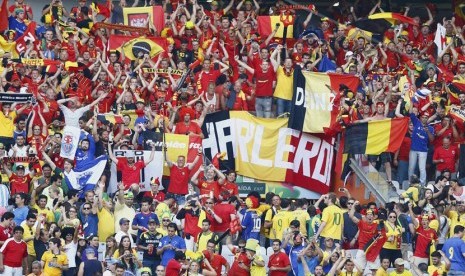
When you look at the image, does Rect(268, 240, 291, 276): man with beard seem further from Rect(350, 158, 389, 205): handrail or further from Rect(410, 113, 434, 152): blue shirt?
Rect(410, 113, 434, 152): blue shirt

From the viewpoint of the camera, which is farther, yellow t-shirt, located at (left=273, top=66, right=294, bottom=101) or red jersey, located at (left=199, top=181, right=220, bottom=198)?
yellow t-shirt, located at (left=273, top=66, right=294, bottom=101)

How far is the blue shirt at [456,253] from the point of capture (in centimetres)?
3125

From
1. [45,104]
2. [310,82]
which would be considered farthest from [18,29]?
[310,82]

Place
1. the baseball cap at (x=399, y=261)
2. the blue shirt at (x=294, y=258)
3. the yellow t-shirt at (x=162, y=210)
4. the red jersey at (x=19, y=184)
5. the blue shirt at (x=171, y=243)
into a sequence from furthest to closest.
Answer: the red jersey at (x=19, y=184), the yellow t-shirt at (x=162, y=210), the blue shirt at (x=294, y=258), the blue shirt at (x=171, y=243), the baseball cap at (x=399, y=261)

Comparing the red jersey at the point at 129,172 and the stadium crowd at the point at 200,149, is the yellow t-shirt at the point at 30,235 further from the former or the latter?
the red jersey at the point at 129,172

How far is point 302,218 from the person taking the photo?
31766 millimetres

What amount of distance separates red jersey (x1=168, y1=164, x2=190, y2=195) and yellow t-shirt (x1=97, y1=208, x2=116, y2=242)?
7.01 ft

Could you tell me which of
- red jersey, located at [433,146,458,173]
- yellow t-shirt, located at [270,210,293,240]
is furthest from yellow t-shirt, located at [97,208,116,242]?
red jersey, located at [433,146,458,173]

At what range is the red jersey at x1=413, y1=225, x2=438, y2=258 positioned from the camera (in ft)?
104

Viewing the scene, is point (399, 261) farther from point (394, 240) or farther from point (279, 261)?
point (279, 261)

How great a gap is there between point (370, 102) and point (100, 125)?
5.41 meters

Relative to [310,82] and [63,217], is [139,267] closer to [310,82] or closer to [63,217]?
[63,217]

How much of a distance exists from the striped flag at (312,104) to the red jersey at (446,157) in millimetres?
2101

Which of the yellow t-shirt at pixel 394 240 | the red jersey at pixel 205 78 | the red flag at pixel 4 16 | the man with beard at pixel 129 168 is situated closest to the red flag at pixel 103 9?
the red flag at pixel 4 16
